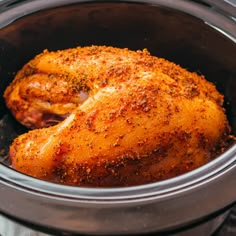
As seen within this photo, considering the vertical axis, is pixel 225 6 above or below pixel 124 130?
above

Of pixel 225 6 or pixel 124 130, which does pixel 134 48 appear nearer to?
pixel 225 6

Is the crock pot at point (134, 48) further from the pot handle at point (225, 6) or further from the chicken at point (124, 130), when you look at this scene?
the chicken at point (124, 130)

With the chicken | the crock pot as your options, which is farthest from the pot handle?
the chicken

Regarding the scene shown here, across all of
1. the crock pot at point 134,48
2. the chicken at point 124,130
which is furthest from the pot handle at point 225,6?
the chicken at point 124,130

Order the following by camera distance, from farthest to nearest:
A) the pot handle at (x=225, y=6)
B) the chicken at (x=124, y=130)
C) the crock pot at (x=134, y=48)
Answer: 1. the pot handle at (x=225, y=6)
2. the chicken at (x=124, y=130)
3. the crock pot at (x=134, y=48)

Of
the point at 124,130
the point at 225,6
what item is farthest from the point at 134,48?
the point at 124,130

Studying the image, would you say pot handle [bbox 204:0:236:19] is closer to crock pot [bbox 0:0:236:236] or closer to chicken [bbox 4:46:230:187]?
crock pot [bbox 0:0:236:236]

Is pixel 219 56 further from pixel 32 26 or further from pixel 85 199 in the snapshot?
pixel 85 199

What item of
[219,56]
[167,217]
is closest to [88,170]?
[167,217]
